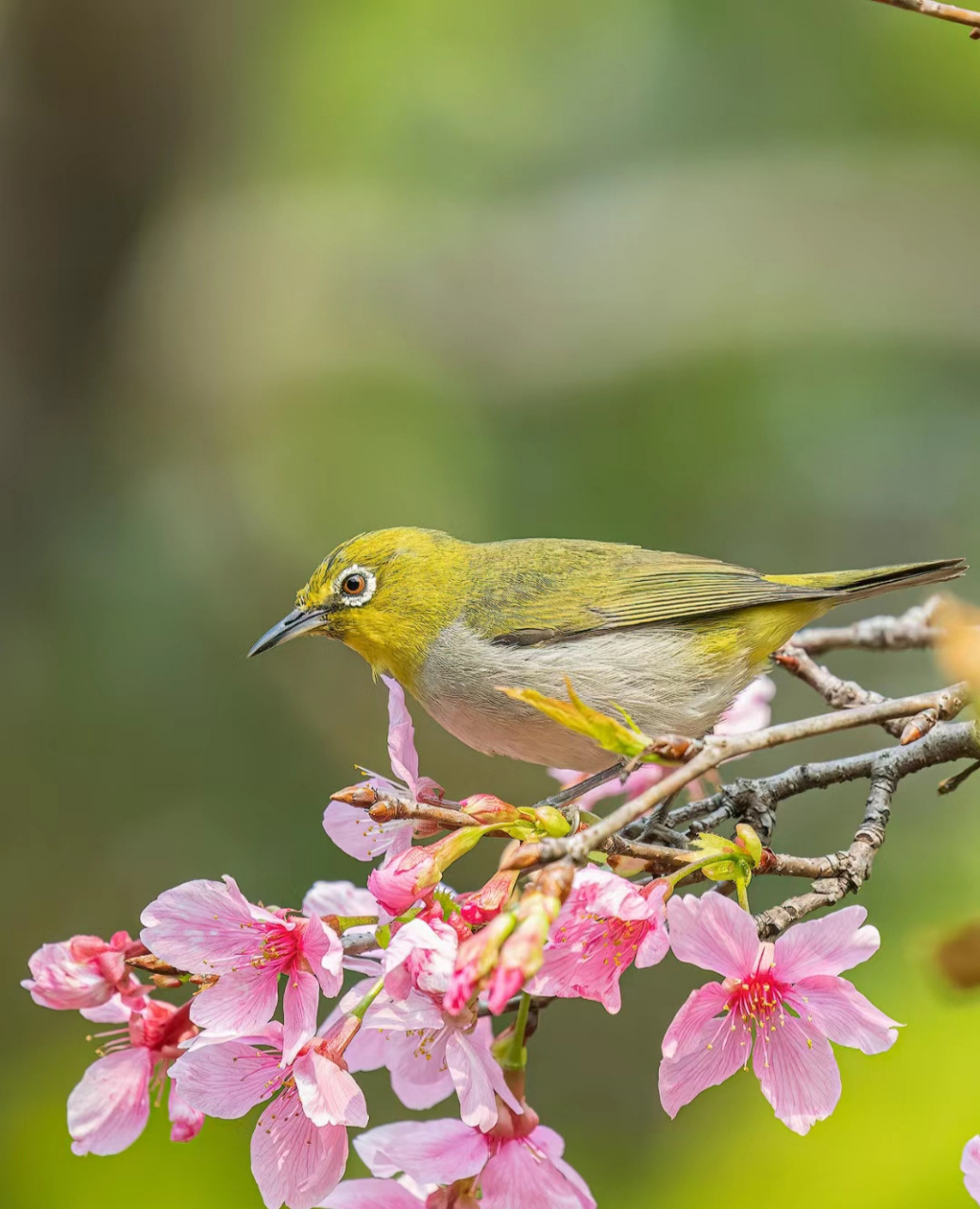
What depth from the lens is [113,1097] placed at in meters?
2.26

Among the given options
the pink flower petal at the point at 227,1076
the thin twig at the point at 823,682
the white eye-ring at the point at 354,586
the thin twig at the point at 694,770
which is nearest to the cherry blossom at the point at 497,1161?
the pink flower petal at the point at 227,1076

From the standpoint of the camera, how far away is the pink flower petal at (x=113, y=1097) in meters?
2.26

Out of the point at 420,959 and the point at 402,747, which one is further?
the point at 402,747

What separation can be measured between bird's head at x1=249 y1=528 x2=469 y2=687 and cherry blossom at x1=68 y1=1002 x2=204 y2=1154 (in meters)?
1.44

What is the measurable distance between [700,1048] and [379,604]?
194 cm

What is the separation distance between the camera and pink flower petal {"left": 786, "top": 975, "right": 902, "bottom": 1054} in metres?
1.85

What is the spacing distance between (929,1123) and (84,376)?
792 cm

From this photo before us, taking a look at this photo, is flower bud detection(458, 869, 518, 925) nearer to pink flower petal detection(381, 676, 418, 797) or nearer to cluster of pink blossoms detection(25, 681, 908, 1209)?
cluster of pink blossoms detection(25, 681, 908, 1209)

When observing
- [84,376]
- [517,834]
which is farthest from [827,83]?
[517,834]

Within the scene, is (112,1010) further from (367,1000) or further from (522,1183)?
(522,1183)

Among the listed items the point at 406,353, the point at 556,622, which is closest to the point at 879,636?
the point at 556,622

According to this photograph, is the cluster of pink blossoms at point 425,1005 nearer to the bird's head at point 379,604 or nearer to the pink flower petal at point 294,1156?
the pink flower petal at point 294,1156

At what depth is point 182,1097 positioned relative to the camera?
2.01 m

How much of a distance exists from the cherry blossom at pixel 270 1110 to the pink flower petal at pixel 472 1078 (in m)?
0.19
